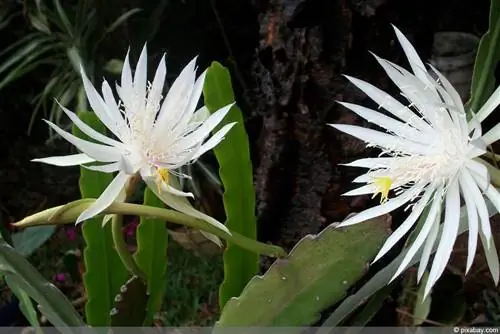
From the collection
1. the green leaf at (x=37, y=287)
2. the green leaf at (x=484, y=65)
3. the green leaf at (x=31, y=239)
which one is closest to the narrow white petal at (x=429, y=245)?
the green leaf at (x=484, y=65)

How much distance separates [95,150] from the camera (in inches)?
24.9

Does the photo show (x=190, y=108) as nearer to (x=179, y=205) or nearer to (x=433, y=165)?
(x=179, y=205)

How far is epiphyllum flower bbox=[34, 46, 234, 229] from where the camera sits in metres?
0.64

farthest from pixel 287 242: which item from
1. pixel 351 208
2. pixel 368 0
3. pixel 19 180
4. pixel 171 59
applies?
pixel 19 180

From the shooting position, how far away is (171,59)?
5.32 ft

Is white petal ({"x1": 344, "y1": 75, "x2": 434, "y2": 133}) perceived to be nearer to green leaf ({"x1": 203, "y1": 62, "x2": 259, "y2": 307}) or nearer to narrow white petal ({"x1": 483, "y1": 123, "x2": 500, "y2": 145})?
narrow white petal ({"x1": 483, "y1": 123, "x2": 500, "y2": 145})

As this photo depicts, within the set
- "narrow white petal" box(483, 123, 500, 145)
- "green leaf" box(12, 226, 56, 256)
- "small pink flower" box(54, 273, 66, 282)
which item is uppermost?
"narrow white petal" box(483, 123, 500, 145)

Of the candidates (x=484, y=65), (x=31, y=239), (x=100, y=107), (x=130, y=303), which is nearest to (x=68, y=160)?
(x=100, y=107)

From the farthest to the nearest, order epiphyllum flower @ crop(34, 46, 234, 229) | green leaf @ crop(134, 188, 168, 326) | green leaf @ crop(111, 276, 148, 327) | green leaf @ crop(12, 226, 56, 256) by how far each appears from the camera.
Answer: green leaf @ crop(12, 226, 56, 256) → green leaf @ crop(134, 188, 168, 326) → green leaf @ crop(111, 276, 148, 327) → epiphyllum flower @ crop(34, 46, 234, 229)

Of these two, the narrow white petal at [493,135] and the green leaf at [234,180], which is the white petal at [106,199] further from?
the narrow white petal at [493,135]

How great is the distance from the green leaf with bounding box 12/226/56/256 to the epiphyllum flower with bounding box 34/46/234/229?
63cm

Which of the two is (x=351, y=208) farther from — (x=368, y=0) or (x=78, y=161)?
(x=78, y=161)

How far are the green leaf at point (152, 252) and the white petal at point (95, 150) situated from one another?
0.64ft

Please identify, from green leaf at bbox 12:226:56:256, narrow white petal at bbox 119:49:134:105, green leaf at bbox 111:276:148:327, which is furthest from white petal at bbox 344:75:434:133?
green leaf at bbox 12:226:56:256
